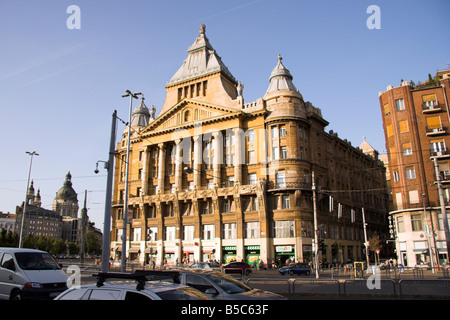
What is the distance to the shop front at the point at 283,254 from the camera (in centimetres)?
4647

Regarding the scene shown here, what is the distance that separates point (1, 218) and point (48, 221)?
2270 centimetres

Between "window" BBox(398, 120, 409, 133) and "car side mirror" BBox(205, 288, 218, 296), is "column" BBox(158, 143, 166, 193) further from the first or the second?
"car side mirror" BBox(205, 288, 218, 296)

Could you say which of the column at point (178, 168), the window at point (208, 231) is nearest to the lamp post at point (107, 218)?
the window at point (208, 231)

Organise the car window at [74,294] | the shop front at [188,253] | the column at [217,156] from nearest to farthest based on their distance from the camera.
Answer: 1. the car window at [74,294]
2. the column at [217,156]
3. the shop front at [188,253]

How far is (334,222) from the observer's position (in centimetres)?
5494

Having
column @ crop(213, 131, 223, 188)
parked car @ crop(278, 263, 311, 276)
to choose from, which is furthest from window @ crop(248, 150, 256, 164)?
parked car @ crop(278, 263, 311, 276)

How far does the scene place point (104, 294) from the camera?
6215mm

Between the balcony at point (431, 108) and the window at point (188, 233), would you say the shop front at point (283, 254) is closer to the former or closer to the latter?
the window at point (188, 233)

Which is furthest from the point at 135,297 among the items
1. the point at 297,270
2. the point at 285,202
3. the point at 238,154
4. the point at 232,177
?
the point at 232,177

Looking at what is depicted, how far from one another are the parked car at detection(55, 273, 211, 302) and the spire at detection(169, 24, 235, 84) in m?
54.3

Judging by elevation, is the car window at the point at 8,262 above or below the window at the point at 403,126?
below

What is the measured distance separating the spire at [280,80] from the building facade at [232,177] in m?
0.17
